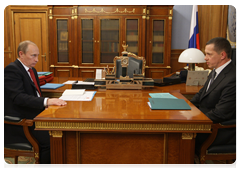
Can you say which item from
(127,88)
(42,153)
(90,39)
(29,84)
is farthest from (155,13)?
(42,153)

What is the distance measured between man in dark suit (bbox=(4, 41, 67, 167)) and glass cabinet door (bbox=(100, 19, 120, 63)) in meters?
3.19

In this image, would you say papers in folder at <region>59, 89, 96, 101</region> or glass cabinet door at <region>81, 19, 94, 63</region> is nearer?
papers in folder at <region>59, 89, 96, 101</region>

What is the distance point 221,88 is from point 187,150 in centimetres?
65

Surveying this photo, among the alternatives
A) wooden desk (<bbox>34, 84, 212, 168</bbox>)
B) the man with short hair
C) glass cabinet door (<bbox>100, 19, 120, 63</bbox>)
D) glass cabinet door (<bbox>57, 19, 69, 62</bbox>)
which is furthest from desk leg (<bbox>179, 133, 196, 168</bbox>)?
glass cabinet door (<bbox>57, 19, 69, 62</bbox>)

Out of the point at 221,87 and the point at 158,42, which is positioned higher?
the point at 158,42

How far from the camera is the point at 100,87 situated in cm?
258

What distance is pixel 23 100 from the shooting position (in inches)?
69.9

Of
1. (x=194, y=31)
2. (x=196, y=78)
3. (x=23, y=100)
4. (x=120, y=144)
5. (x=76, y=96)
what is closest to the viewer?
(x=120, y=144)

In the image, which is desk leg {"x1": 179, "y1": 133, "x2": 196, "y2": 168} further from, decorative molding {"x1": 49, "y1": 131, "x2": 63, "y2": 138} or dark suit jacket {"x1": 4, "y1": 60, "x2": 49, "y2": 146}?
dark suit jacket {"x1": 4, "y1": 60, "x2": 49, "y2": 146}

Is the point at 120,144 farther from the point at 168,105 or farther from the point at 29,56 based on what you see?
the point at 29,56

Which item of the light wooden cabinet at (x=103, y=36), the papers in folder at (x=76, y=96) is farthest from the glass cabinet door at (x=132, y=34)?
the papers in folder at (x=76, y=96)

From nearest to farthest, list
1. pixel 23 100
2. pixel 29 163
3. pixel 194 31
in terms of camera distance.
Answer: pixel 23 100 < pixel 29 163 < pixel 194 31

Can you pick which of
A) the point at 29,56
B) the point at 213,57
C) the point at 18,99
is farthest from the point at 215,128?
the point at 29,56

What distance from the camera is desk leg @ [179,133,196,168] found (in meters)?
1.48
